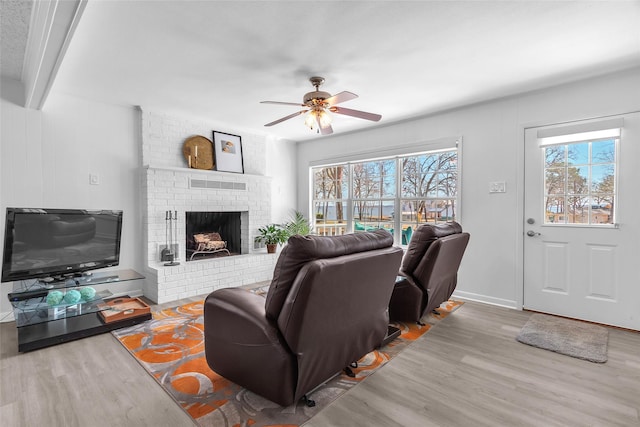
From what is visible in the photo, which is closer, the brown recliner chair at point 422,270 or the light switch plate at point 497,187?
the brown recliner chair at point 422,270

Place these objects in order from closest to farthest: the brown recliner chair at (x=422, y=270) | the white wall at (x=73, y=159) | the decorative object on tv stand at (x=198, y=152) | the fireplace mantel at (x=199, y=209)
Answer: the brown recliner chair at (x=422, y=270)
the white wall at (x=73, y=159)
the fireplace mantel at (x=199, y=209)
the decorative object on tv stand at (x=198, y=152)

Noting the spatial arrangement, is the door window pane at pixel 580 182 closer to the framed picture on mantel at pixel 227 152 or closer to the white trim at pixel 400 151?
the white trim at pixel 400 151

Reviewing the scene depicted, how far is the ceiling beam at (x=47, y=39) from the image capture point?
159 centimetres

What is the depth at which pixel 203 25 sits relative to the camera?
2.19 m

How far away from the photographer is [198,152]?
14.6 feet

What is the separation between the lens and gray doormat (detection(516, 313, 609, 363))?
2.45 m

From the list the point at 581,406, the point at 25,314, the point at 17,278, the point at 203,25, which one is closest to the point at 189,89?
the point at 203,25

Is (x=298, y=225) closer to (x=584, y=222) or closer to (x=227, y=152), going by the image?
(x=227, y=152)

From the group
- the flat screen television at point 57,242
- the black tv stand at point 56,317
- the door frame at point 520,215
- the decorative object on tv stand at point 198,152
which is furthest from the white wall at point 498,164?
the flat screen television at point 57,242

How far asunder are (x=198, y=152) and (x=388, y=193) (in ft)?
9.28

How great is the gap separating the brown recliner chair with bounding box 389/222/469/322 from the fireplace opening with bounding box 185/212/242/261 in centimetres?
290

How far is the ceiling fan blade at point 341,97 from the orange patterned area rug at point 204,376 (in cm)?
205

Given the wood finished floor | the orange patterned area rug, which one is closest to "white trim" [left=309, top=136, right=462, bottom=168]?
the orange patterned area rug

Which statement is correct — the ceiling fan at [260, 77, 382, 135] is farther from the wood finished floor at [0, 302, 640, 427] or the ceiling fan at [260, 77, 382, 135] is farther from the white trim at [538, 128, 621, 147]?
the wood finished floor at [0, 302, 640, 427]
